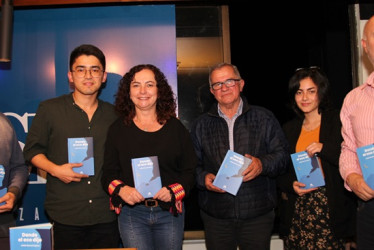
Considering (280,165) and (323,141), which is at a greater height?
(323,141)

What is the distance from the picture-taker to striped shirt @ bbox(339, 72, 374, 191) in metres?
2.17

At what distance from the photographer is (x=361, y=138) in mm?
2207

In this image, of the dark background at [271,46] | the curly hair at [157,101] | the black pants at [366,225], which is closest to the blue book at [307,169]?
the black pants at [366,225]

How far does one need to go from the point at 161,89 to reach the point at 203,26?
1.70 m

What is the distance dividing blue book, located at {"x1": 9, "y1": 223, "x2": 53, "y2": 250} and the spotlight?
5.68 ft

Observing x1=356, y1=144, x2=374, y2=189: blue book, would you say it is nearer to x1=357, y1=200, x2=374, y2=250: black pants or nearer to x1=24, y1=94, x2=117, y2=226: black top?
x1=357, y1=200, x2=374, y2=250: black pants

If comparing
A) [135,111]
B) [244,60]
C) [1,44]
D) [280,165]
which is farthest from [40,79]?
[244,60]

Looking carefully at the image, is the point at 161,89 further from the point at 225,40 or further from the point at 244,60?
the point at 244,60

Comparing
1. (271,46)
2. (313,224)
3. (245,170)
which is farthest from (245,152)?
(271,46)

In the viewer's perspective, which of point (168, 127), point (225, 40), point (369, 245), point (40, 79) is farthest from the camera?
point (225, 40)

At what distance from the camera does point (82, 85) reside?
2.71 meters

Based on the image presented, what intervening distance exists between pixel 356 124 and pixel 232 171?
2.83ft

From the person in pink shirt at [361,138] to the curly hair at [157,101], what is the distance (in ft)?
3.90

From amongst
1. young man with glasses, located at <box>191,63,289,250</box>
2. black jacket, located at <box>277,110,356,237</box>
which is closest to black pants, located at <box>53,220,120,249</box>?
young man with glasses, located at <box>191,63,289,250</box>
